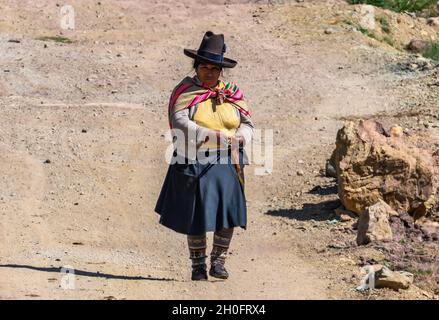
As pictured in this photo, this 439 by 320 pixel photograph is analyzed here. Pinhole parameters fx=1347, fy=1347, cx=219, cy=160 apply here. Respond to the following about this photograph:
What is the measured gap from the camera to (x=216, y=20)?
18438 mm

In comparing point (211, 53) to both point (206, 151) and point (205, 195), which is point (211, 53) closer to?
point (206, 151)

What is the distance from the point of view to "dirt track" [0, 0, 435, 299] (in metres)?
9.31

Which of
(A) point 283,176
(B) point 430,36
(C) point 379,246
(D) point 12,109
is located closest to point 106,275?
(C) point 379,246

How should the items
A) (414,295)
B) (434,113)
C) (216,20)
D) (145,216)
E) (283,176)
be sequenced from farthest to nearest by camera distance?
(216,20)
(434,113)
(283,176)
(145,216)
(414,295)

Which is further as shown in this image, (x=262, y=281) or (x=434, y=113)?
(x=434, y=113)

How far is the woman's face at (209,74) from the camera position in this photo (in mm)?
8797

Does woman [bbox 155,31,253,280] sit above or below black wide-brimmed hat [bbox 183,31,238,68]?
below

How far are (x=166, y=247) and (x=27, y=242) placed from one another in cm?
108

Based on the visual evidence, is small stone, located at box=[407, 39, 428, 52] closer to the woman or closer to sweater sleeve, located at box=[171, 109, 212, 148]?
the woman

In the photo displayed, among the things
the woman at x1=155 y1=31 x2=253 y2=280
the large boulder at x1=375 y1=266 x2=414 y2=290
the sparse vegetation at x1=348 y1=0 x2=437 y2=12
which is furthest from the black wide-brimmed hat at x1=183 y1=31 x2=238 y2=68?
the sparse vegetation at x1=348 y1=0 x2=437 y2=12

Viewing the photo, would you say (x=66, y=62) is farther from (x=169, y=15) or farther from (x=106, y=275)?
(x=106, y=275)

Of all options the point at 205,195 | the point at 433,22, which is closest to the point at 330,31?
the point at 433,22

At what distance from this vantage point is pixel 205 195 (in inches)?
344

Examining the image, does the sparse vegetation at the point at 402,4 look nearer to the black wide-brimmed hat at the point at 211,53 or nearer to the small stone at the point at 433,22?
the small stone at the point at 433,22
